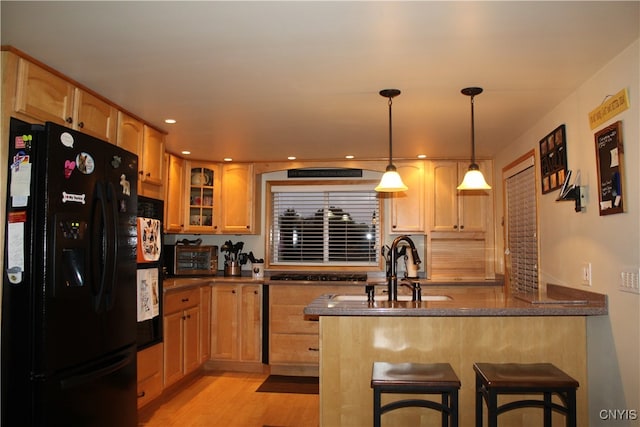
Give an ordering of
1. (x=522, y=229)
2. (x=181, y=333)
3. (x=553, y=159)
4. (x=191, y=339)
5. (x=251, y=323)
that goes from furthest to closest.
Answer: (x=251, y=323)
(x=191, y=339)
(x=181, y=333)
(x=522, y=229)
(x=553, y=159)

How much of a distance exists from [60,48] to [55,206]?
30.5 inches

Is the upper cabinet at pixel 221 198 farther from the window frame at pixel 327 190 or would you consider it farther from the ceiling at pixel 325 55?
the ceiling at pixel 325 55

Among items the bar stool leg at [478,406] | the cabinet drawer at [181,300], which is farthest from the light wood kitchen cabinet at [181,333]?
the bar stool leg at [478,406]

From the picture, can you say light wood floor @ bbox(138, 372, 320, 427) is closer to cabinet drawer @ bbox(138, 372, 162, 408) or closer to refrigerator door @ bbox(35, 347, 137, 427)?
cabinet drawer @ bbox(138, 372, 162, 408)

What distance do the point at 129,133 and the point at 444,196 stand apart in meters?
3.24

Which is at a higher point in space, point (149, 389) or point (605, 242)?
point (605, 242)

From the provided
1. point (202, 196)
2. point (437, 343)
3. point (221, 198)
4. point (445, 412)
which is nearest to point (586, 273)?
point (437, 343)

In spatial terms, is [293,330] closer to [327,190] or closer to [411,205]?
[327,190]

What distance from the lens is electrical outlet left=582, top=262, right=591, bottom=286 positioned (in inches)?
112

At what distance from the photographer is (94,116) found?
121 inches

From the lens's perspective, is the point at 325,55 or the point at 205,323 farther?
the point at 205,323

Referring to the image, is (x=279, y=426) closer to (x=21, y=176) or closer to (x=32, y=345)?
(x=32, y=345)

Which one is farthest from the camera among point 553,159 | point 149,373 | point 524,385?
point 149,373

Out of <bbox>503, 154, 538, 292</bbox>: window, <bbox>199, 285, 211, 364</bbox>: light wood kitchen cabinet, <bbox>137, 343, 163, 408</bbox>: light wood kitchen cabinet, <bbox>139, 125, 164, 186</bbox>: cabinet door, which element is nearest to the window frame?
<bbox>199, 285, 211, 364</bbox>: light wood kitchen cabinet
